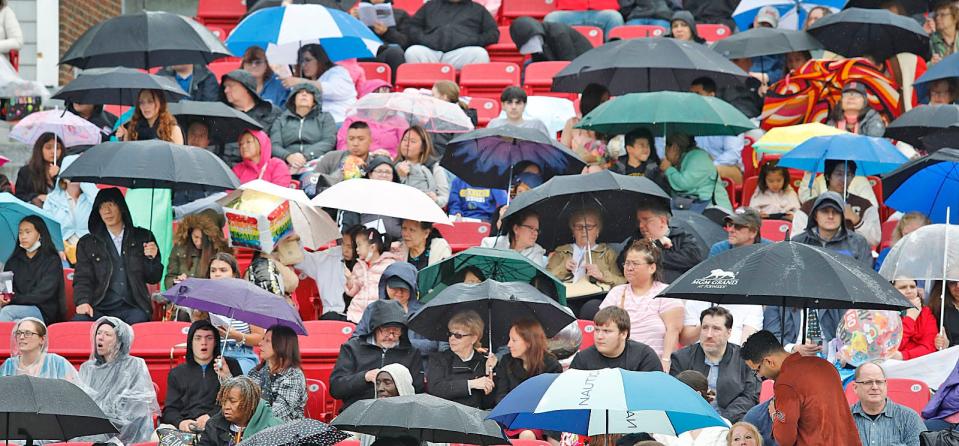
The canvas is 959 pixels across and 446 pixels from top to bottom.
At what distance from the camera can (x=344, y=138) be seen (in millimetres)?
15711

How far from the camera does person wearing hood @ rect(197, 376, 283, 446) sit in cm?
1035

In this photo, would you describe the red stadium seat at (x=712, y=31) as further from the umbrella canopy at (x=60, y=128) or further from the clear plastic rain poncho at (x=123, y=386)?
the clear plastic rain poncho at (x=123, y=386)

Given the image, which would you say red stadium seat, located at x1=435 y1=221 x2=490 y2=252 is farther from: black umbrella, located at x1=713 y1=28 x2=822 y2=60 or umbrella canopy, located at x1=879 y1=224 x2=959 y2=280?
umbrella canopy, located at x1=879 y1=224 x2=959 y2=280

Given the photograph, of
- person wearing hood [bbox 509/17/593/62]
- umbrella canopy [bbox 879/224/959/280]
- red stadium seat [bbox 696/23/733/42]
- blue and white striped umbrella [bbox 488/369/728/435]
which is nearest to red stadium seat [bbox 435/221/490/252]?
umbrella canopy [bbox 879/224/959/280]

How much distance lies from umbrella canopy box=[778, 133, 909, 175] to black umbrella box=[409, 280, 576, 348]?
3497 millimetres

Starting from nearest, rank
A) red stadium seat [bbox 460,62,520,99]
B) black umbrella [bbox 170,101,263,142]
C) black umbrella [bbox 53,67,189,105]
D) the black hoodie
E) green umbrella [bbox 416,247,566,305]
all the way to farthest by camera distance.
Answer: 1. the black hoodie
2. green umbrella [bbox 416,247,566,305]
3. black umbrella [bbox 53,67,189,105]
4. black umbrella [bbox 170,101,263,142]
5. red stadium seat [bbox 460,62,520,99]

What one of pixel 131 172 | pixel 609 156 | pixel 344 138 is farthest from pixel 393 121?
pixel 131 172

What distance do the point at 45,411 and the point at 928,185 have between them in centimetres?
629

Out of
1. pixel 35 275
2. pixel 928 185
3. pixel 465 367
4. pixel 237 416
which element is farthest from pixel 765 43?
pixel 237 416

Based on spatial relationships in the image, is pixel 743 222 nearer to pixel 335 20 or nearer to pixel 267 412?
pixel 267 412

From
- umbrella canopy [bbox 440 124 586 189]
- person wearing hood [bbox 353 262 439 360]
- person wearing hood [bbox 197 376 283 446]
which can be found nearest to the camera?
person wearing hood [bbox 197 376 283 446]

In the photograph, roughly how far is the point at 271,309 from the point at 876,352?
3.66m

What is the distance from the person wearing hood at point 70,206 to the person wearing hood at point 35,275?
1.24 meters

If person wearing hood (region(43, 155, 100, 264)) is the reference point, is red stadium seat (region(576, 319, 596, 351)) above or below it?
below
